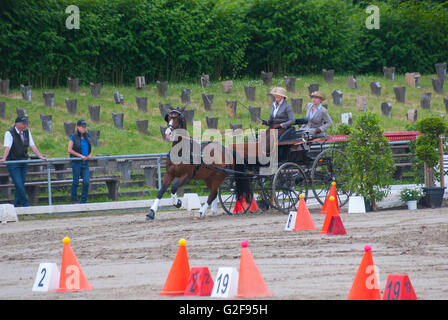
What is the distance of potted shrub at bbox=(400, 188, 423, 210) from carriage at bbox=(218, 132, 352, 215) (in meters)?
1.13

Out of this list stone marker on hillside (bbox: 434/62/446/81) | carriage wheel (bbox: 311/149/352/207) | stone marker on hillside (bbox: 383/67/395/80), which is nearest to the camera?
carriage wheel (bbox: 311/149/352/207)

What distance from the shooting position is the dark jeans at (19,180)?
16.0 m

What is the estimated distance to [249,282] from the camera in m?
7.05

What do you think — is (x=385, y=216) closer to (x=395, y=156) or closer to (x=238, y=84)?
(x=395, y=156)

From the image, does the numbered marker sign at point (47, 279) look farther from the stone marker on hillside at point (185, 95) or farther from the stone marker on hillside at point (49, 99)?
the stone marker on hillside at point (185, 95)

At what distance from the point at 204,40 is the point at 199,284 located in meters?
23.8

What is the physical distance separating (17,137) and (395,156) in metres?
8.79

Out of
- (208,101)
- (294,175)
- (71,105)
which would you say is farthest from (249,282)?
(208,101)

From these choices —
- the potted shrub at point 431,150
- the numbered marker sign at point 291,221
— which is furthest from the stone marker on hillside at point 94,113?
the numbered marker sign at point 291,221

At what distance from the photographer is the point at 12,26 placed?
26.2 metres

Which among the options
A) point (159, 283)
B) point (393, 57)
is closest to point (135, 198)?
point (159, 283)

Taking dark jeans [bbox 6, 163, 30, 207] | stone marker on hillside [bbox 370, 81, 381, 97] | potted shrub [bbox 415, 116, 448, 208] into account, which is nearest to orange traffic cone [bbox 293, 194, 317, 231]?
potted shrub [bbox 415, 116, 448, 208]

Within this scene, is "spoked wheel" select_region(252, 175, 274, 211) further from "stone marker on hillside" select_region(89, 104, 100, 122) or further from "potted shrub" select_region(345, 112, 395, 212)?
"stone marker on hillside" select_region(89, 104, 100, 122)

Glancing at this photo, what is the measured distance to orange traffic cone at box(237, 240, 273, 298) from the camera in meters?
7.03
